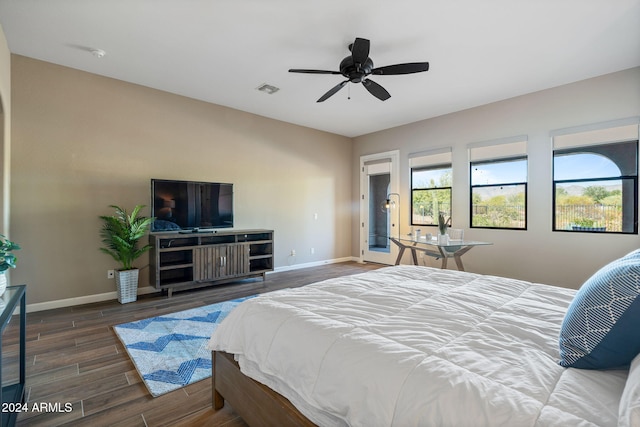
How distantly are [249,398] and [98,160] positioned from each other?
3862mm

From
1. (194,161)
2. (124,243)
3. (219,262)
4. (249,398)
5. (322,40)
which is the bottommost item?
(249,398)

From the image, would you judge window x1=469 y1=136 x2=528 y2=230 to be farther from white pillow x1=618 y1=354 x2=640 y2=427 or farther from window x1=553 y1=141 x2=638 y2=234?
white pillow x1=618 y1=354 x2=640 y2=427

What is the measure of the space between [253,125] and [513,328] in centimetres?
502

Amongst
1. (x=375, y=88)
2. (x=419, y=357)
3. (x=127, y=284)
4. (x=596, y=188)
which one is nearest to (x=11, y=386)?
(x=127, y=284)

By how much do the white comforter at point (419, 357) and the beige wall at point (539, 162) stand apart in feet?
9.75

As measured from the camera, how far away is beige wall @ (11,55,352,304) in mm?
3443

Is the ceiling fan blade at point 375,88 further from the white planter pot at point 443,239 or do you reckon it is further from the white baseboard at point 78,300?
the white baseboard at point 78,300

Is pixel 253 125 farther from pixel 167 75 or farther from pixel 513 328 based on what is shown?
pixel 513 328

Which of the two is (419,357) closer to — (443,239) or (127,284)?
(443,239)

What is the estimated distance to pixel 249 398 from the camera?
147 centimetres

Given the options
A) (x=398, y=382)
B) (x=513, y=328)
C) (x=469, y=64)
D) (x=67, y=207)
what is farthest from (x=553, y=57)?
(x=67, y=207)

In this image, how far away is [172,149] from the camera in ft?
14.6

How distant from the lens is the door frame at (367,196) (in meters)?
6.18

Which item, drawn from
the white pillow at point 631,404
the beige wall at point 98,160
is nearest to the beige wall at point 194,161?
the beige wall at point 98,160
